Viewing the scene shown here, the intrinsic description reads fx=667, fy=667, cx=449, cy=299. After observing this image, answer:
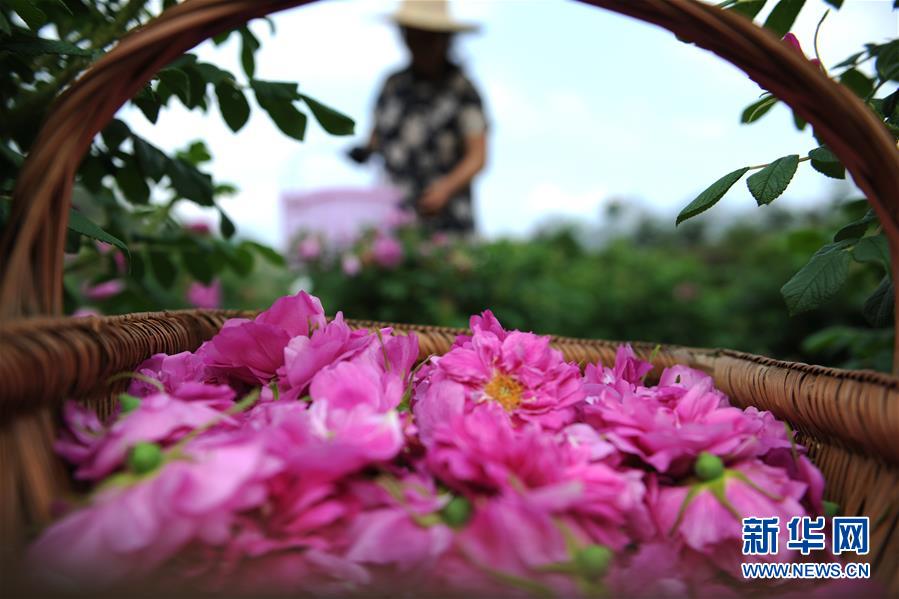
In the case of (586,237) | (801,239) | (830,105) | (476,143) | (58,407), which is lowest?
(58,407)

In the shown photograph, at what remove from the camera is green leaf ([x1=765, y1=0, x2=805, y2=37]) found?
2.59ft

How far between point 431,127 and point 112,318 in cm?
270

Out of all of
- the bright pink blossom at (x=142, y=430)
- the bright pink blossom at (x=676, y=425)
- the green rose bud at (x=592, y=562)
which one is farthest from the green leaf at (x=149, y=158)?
the green rose bud at (x=592, y=562)

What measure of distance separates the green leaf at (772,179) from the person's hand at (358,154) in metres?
2.79

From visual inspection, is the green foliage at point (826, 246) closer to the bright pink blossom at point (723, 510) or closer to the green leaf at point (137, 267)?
the bright pink blossom at point (723, 510)

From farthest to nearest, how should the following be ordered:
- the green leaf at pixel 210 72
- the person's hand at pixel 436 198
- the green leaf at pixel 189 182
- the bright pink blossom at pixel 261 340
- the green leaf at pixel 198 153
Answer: the person's hand at pixel 436 198, the green leaf at pixel 198 153, the green leaf at pixel 189 182, the green leaf at pixel 210 72, the bright pink blossom at pixel 261 340

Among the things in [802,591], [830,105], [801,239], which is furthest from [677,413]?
[801,239]

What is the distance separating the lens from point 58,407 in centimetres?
46

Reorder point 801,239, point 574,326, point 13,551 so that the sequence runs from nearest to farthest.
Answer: point 13,551
point 801,239
point 574,326

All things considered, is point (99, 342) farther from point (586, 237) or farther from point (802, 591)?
point (586, 237)

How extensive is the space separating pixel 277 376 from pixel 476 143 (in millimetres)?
2586

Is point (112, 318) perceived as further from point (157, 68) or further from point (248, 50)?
point (248, 50)

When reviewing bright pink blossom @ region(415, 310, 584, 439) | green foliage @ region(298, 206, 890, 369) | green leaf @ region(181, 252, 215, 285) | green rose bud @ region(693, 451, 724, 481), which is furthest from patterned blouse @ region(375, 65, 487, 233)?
green rose bud @ region(693, 451, 724, 481)

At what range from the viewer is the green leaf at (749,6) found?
2.62ft
